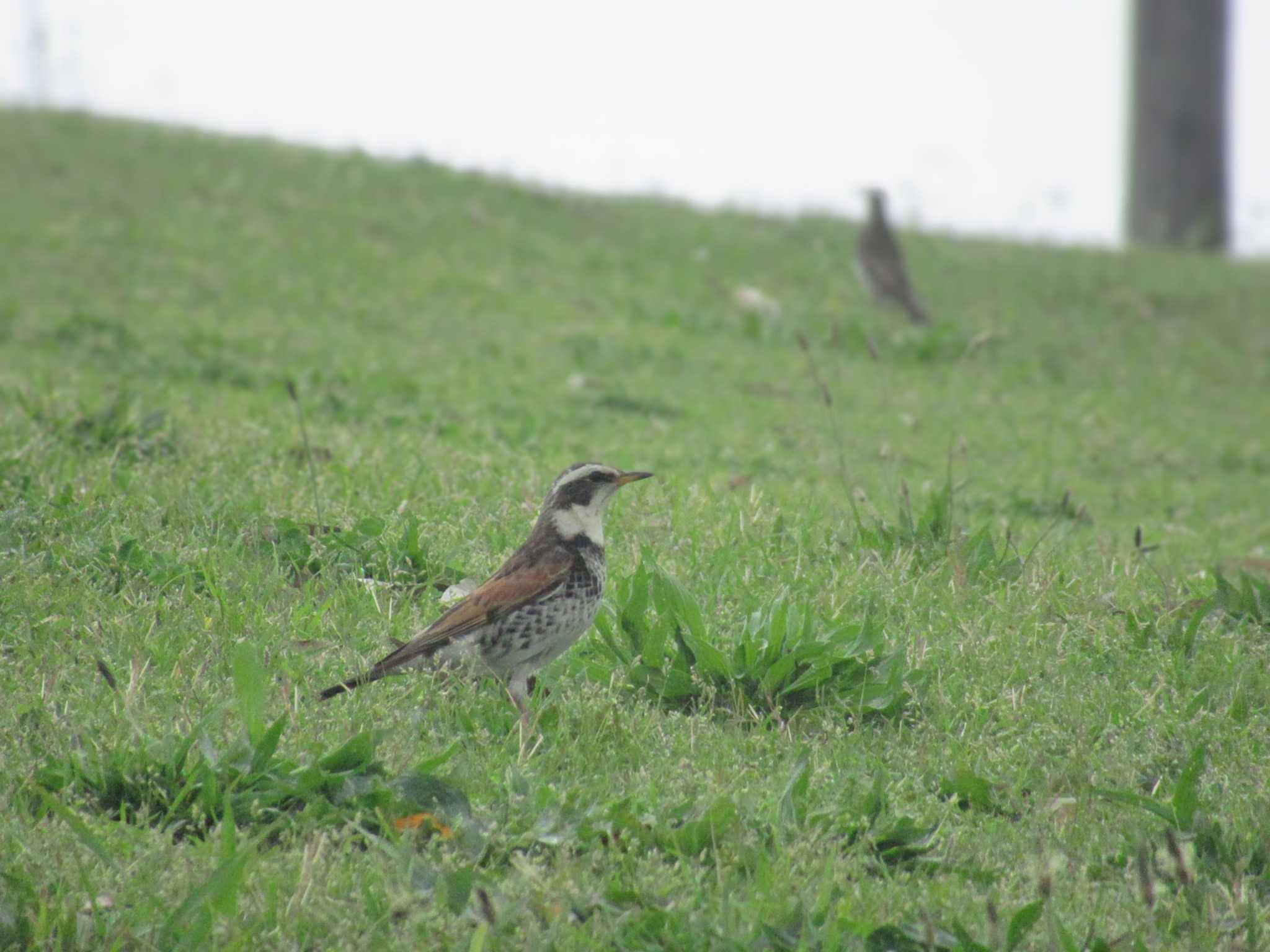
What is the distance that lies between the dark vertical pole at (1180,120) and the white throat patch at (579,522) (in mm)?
18842

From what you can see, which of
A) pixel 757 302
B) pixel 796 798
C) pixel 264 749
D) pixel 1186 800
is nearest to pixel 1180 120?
pixel 757 302

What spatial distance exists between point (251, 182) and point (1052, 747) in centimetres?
1412

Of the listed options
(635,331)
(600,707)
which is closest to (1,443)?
(600,707)

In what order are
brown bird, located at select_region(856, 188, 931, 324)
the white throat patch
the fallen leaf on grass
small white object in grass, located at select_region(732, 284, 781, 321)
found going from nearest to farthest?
1. the fallen leaf on grass
2. the white throat patch
3. small white object in grass, located at select_region(732, 284, 781, 321)
4. brown bird, located at select_region(856, 188, 931, 324)

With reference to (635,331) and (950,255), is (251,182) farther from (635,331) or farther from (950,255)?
(950,255)

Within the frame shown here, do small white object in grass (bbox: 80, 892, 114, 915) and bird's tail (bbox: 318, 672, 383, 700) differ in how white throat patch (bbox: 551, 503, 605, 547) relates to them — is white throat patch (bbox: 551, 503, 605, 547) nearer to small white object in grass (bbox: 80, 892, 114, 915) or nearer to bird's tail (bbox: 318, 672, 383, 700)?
bird's tail (bbox: 318, 672, 383, 700)

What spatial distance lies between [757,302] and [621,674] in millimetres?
10052

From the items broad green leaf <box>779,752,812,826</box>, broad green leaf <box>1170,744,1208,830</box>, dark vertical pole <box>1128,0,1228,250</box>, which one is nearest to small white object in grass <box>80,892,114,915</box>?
broad green leaf <box>779,752,812,826</box>

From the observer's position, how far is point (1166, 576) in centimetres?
654

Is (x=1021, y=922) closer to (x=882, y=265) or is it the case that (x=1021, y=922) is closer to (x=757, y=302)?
(x=757, y=302)

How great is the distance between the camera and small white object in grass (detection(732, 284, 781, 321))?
47.3 ft

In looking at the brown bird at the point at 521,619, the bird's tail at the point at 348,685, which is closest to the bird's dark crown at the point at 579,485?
the brown bird at the point at 521,619

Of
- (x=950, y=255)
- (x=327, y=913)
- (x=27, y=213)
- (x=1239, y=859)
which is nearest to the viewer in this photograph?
(x=327, y=913)

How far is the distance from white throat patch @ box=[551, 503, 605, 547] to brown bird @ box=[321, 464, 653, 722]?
0.06 metres
